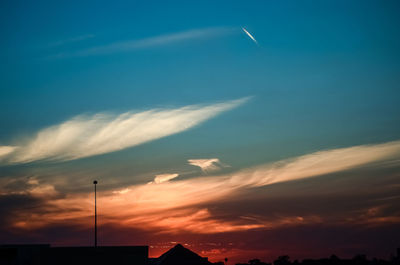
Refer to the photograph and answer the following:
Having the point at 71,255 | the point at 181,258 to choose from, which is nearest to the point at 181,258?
the point at 181,258

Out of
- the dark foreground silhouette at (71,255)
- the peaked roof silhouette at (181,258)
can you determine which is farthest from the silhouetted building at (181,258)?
the dark foreground silhouette at (71,255)

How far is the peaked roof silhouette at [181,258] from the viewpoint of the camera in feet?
327

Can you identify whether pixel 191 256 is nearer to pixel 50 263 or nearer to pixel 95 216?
pixel 95 216

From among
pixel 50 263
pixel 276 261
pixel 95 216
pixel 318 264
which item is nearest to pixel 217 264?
pixel 95 216

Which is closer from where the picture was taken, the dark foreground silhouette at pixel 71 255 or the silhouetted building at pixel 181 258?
the dark foreground silhouette at pixel 71 255

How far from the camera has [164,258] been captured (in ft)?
332

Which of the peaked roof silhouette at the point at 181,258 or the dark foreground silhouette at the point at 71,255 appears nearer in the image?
the dark foreground silhouette at the point at 71,255

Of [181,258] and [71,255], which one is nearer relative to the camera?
[71,255]

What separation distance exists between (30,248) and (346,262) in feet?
407

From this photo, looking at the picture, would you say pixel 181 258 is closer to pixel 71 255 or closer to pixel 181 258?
pixel 181 258

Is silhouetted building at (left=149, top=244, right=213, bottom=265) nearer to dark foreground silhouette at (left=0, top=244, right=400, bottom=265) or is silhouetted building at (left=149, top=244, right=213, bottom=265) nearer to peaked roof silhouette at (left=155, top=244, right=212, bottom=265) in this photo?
peaked roof silhouette at (left=155, top=244, right=212, bottom=265)

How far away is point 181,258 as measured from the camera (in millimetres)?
100688

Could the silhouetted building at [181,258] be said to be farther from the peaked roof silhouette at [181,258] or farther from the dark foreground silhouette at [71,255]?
the dark foreground silhouette at [71,255]

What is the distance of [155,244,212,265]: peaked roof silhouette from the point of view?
99750 mm
